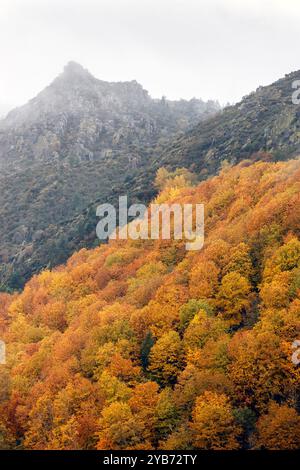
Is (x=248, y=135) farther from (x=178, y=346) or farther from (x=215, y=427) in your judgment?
(x=215, y=427)

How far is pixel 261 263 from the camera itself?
76.4 metres

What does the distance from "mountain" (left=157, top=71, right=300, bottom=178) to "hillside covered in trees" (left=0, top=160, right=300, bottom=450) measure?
3300 centimetres

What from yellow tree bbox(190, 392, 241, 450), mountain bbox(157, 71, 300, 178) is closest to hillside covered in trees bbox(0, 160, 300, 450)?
yellow tree bbox(190, 392, 241, 450)

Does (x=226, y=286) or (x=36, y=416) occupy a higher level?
(x=226, y=286)

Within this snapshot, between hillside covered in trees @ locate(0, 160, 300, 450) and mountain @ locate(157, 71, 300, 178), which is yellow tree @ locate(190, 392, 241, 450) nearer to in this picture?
hillside covered in trees @ locate(0, 160, 300, 450)

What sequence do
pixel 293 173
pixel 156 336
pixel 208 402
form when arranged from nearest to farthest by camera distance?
pixel 208 402 < pixel 156 336 < pixel 293 173

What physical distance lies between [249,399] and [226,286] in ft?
69.8

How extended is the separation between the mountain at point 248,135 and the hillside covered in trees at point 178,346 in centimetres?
3300

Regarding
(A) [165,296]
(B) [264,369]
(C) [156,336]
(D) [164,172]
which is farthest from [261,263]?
(D) [164,172]

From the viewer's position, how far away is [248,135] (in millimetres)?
152375

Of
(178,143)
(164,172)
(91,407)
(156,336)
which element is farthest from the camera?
(178,143)

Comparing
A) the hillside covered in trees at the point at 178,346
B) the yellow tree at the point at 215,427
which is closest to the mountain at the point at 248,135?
the hillside covered in trees at the point at 178,346

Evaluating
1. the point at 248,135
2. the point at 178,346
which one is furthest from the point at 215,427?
the point at 248,135

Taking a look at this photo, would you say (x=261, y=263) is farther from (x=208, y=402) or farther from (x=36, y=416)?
(x=36, y=416)
